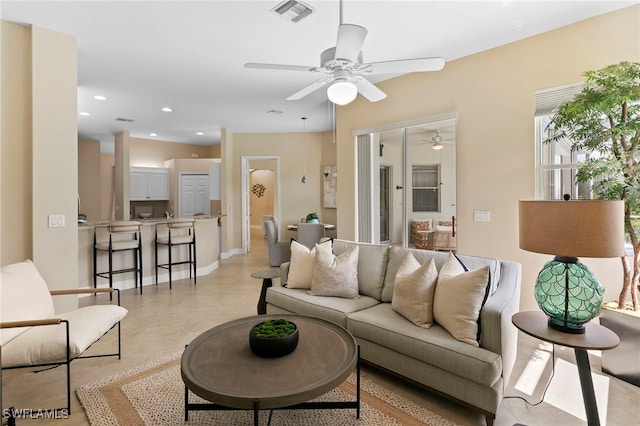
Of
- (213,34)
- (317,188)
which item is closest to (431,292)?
(213,34)

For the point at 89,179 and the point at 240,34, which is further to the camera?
the point at 89,179

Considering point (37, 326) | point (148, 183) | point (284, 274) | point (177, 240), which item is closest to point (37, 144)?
point (37, 326)

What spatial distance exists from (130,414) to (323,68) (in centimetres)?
265

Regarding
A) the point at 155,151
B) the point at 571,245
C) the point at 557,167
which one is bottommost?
the point at 571,245

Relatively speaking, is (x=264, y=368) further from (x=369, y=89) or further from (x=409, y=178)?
(x=409, y=178)

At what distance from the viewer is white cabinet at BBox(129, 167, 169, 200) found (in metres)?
8.15

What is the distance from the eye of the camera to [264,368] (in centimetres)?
174

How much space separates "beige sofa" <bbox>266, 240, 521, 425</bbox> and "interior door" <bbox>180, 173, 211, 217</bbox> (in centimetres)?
646

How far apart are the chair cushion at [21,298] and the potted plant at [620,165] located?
163 inches

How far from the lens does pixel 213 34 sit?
322 cm

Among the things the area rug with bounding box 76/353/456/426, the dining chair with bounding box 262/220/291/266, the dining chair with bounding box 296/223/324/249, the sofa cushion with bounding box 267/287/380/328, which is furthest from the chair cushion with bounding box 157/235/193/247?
the area rug with bounding box 76/353/456/426

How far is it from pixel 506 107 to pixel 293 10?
7.69ft

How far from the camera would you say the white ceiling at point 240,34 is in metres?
2.77

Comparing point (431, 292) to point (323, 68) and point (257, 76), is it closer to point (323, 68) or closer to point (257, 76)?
point (323, 68)
